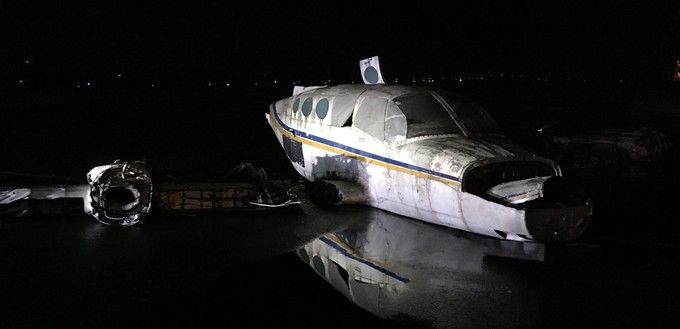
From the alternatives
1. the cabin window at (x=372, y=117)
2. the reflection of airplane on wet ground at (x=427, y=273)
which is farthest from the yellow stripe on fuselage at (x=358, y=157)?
the reflection of airplane on wet ground at (x=427, y=273)

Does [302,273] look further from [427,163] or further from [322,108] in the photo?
[322,108]

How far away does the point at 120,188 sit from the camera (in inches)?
400

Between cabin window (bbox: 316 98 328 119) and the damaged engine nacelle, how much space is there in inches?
151

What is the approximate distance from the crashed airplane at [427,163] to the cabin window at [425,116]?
2 centimetres

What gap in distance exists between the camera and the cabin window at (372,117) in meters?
10.8

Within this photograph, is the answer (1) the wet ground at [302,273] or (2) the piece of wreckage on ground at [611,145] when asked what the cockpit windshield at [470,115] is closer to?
(1) the wet ground at [302,273]

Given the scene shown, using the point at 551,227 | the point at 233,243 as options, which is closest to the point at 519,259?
the point at 551,227

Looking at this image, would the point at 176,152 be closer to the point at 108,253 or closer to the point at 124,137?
the point at 124,137

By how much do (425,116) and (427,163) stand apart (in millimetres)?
1389

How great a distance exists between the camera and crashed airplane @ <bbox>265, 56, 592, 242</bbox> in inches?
344

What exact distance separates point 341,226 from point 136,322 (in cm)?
473

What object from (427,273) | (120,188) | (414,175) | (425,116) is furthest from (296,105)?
(427,273)

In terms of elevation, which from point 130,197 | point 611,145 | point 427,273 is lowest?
point 427,273

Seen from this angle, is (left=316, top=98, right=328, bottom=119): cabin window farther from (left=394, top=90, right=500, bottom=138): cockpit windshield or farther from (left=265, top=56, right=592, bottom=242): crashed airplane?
(left=394, top=90, right=500, bottom=138): cockpit windshield
